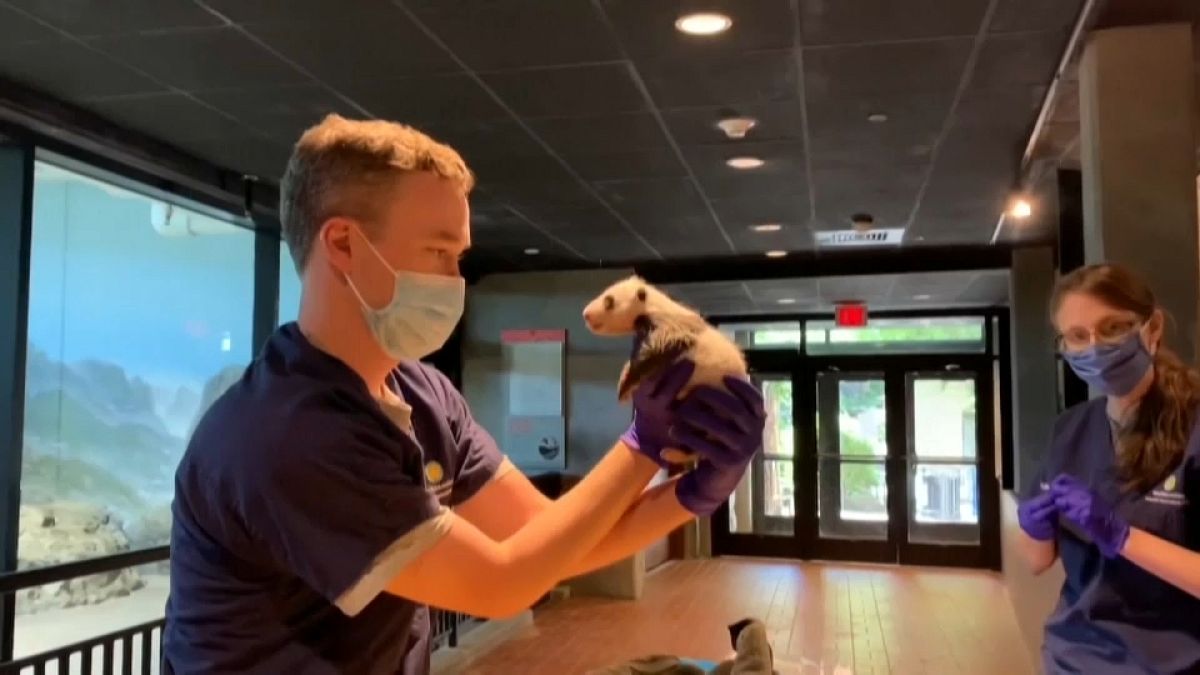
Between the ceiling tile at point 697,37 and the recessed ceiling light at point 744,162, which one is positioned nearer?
the ceiling tile at point 697,37

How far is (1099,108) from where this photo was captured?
3.03 meters

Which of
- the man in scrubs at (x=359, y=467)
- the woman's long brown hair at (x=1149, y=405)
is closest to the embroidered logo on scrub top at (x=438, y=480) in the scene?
the man in scrubs at (x=359, y=467)

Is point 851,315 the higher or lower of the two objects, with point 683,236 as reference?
lower

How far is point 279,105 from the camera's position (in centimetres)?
395

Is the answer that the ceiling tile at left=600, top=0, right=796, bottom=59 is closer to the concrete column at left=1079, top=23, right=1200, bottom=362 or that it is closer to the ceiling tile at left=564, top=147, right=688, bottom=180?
the concrete column at left=1079, top=23, right=1200, bottom=362

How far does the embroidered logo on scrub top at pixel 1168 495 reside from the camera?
192cm

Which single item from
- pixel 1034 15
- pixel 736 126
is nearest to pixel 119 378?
pixel 736 126

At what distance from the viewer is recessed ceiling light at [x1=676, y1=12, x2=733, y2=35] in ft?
10.0

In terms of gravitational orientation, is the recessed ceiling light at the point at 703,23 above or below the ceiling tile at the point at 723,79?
below

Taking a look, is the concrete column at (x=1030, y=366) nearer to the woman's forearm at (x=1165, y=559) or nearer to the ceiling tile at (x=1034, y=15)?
the ceiling tile at (x=1034, y=15)

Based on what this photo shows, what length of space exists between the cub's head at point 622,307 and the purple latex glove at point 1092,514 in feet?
3.48

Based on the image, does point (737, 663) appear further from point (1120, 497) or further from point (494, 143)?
point (494, 143)

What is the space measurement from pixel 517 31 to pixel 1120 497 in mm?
2182

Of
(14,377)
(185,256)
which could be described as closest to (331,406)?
(14,377)
